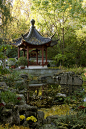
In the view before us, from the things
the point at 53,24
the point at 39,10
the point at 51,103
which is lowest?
the point at 51,103

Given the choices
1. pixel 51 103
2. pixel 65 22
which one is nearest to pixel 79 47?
pixel 65 22

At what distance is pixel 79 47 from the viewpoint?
19469 millimetres

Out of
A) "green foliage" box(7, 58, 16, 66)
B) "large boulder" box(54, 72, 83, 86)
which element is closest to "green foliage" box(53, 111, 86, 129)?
"large boulder" box(54, 72, 83, 86)

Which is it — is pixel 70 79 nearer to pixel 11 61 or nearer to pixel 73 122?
pixel 11 61

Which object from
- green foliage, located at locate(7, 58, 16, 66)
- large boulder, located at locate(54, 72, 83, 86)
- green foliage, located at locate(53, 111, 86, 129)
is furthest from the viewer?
green foliage, located at locate(7, 58, 16, 66)

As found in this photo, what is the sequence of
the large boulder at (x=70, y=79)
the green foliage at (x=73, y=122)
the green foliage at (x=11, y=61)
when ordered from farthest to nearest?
the green foliage at (x=11, y=61) → the large boulder at (x=70, y=79) → the green foliage at (x=73, y=122)

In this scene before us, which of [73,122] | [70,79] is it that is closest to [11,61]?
[70,79]

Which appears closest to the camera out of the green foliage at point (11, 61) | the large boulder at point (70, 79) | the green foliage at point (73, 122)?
the green foliage at point (73, 122)

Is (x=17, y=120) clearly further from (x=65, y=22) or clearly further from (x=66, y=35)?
(x=65, y=22)

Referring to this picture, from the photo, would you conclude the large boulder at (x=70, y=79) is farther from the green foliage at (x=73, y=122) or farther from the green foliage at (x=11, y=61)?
the green foliage at (x=73, y=122)

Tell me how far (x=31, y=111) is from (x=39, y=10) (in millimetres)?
17063

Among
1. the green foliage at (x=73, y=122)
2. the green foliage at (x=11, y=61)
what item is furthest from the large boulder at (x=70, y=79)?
the green foliage at (x=73, y=122)

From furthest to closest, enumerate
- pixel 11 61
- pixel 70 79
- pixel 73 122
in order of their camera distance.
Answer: pixel 11 61 → pixel 70 79 → pixel 73 122

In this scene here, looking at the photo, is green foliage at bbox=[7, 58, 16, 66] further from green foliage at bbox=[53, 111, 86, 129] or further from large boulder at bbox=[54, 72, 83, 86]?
green foliage at bbox=[53, 111, 86, 129]
